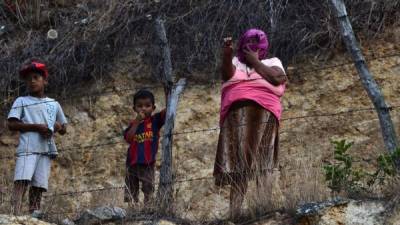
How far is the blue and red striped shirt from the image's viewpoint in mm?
6961

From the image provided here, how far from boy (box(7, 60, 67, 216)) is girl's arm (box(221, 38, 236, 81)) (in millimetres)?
1319

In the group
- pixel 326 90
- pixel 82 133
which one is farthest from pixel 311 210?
pixel 82 133

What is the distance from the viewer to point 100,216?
5977 millimetres

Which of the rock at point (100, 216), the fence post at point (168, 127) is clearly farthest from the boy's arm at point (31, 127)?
the rock at point (100, 216)

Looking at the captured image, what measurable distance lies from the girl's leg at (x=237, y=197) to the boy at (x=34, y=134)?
1.32 m

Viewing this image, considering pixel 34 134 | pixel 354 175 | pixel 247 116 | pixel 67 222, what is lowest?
pixel 67 222

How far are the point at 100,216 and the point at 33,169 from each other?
3.41 feet

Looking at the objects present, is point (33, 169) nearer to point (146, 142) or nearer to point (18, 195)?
point (18, 195)

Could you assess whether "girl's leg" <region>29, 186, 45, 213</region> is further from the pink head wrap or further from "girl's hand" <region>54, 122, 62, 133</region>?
the pink head wrap

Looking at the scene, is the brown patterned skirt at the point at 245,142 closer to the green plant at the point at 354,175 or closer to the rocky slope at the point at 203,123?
the green plant at the point at 354,175

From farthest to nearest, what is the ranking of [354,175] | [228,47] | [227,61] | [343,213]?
[227,61] < [228,47] < [354,175] < [343,213]

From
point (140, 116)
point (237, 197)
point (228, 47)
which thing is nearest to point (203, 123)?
point (140, 116)

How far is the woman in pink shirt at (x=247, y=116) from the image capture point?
6.37 m

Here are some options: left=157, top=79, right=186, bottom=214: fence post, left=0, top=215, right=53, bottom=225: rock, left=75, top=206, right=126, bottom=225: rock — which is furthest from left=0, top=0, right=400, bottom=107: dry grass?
left=0, top=215, right=53, bottom=225: rock
